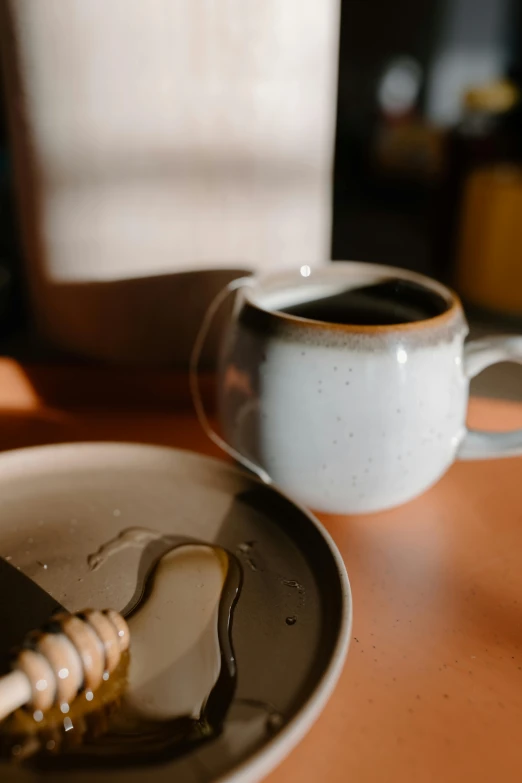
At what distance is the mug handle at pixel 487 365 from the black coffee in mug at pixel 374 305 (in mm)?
34

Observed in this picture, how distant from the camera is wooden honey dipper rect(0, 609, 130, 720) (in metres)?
0.20

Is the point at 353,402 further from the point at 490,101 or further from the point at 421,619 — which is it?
the point at 490,101

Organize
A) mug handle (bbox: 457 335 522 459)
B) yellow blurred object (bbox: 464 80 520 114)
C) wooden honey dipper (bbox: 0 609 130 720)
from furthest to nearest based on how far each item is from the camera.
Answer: yellow blurred object (bbox: 464 80 520 114), mug handle (bbox: 457 335 522 459), wooden honey dipper (bbox: 0 609 130 720)

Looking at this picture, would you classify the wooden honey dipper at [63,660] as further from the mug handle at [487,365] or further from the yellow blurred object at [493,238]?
the yellow blurred object at [493,238]

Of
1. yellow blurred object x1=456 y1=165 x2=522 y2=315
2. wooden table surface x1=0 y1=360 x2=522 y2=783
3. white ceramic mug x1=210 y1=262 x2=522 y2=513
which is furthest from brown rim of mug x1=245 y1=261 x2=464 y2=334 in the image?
yellow blurred object x1=456 y1=165 x2=522 y2=315

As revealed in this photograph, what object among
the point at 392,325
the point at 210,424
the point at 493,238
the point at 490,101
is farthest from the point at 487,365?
the point at 490,101

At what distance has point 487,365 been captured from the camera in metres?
0.32

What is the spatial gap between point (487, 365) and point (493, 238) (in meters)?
0.88

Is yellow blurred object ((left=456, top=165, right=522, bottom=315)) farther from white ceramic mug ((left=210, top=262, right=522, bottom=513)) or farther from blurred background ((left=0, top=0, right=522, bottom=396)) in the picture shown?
white ceramic mug ((left=210, top=262, right=522, bottom=513))

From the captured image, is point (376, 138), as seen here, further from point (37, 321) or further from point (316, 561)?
point (316, 561)

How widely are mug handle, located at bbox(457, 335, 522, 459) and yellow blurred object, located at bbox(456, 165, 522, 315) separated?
2.82 ft

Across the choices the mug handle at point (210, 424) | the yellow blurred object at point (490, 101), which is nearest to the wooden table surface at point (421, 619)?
the mug handle at point (210, 424)

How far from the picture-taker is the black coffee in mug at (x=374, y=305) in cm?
34

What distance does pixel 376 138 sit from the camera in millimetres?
2000
